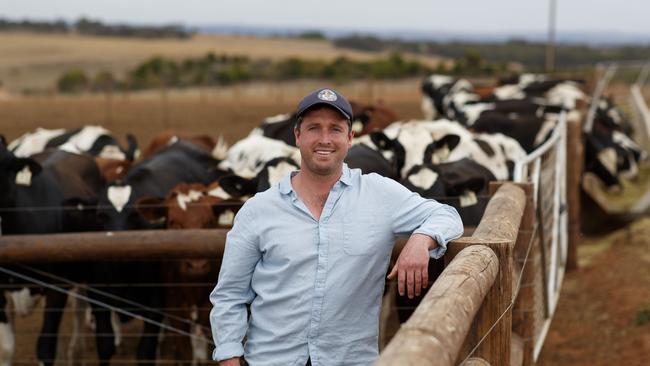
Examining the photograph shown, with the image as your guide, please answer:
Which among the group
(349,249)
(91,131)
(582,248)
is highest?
(349,249)

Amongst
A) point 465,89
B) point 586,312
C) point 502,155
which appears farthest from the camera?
point 465,89

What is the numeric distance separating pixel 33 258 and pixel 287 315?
2042 mm

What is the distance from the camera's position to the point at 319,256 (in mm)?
3268

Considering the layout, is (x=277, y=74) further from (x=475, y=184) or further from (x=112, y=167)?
(x=475, y=184)

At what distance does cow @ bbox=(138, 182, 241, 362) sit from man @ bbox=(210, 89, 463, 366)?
10.2ft

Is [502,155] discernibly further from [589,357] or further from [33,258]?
[33,258]

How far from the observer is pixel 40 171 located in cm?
718

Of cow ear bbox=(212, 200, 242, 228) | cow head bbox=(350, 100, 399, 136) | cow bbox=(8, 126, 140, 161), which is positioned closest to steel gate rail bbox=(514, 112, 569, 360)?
cow ear bbox=(212, 200, 242, 228)

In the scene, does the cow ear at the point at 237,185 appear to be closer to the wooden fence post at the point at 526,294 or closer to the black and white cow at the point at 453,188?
the black and white cow at the point at 453,188

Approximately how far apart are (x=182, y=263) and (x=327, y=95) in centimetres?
346

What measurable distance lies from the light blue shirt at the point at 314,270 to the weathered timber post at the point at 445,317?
1.10 feet

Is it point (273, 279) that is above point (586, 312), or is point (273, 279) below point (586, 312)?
above

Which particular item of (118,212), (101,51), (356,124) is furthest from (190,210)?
(101,51)

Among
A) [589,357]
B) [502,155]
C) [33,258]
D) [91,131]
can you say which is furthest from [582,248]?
[33,258]
